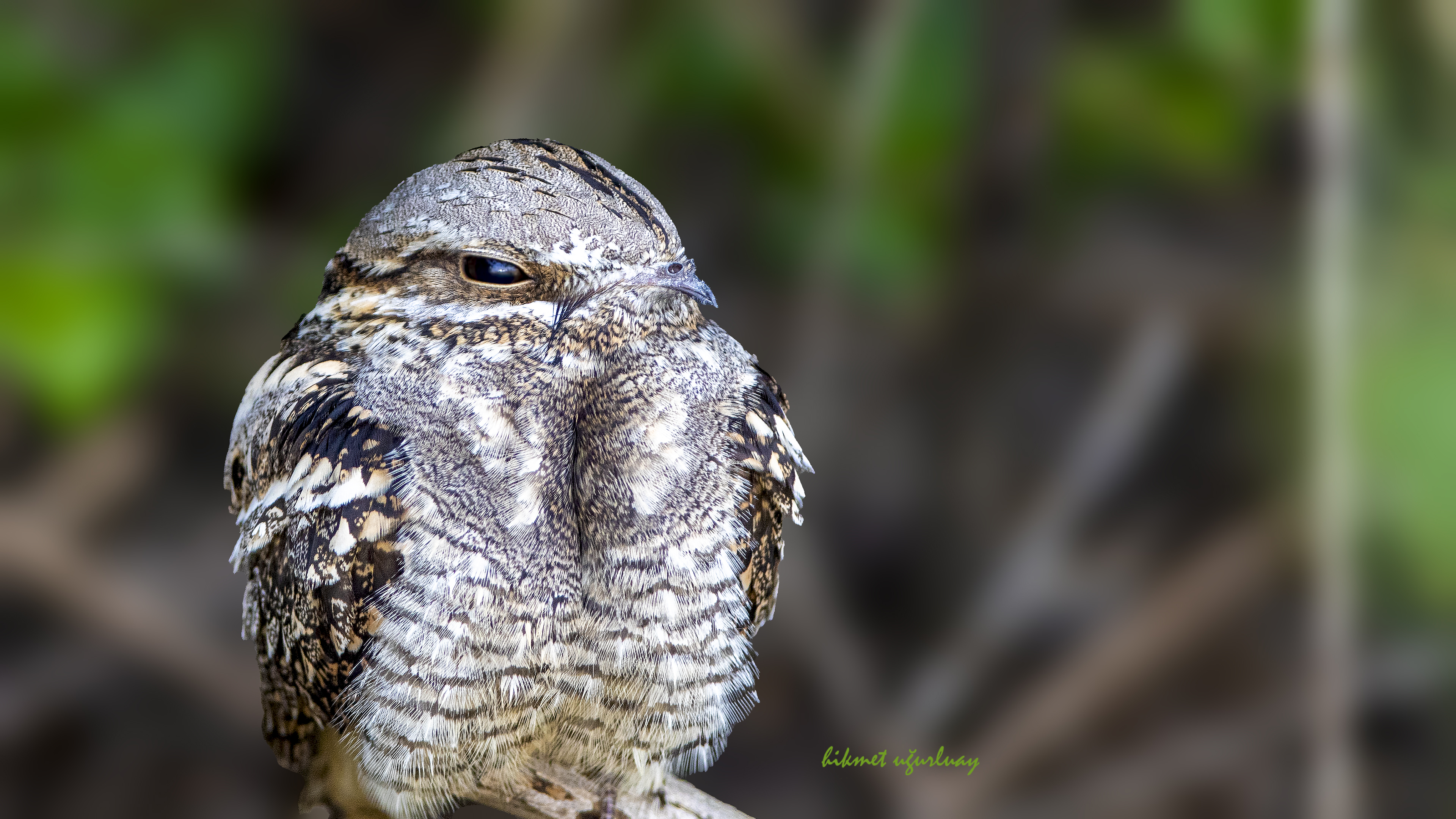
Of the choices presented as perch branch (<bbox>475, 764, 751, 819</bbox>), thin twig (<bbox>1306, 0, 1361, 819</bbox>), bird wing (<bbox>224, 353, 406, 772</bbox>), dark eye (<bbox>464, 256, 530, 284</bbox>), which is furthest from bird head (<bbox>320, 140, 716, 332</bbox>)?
thin twig (<bbox>1306, 0, 1361, 819</bbox>)

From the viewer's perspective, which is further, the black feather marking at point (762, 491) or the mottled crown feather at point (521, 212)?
the black feather marking at point (762, 491)

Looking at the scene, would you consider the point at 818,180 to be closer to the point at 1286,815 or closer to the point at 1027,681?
the point at 1027,681

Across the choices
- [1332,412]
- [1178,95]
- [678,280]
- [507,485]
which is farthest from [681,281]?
[1332,412]

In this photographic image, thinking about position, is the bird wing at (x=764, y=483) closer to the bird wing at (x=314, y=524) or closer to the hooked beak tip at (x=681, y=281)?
the hooked beak tip at (x=681, y=281)

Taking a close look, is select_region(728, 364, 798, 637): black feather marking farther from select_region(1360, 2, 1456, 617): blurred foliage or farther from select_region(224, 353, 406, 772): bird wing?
select_region(1360, 2, 1456, 617): blurred foliage

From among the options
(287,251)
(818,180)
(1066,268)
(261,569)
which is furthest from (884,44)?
(261,569)


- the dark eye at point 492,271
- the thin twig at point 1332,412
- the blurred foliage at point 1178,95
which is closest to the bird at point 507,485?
the dark eye at point 492,271
